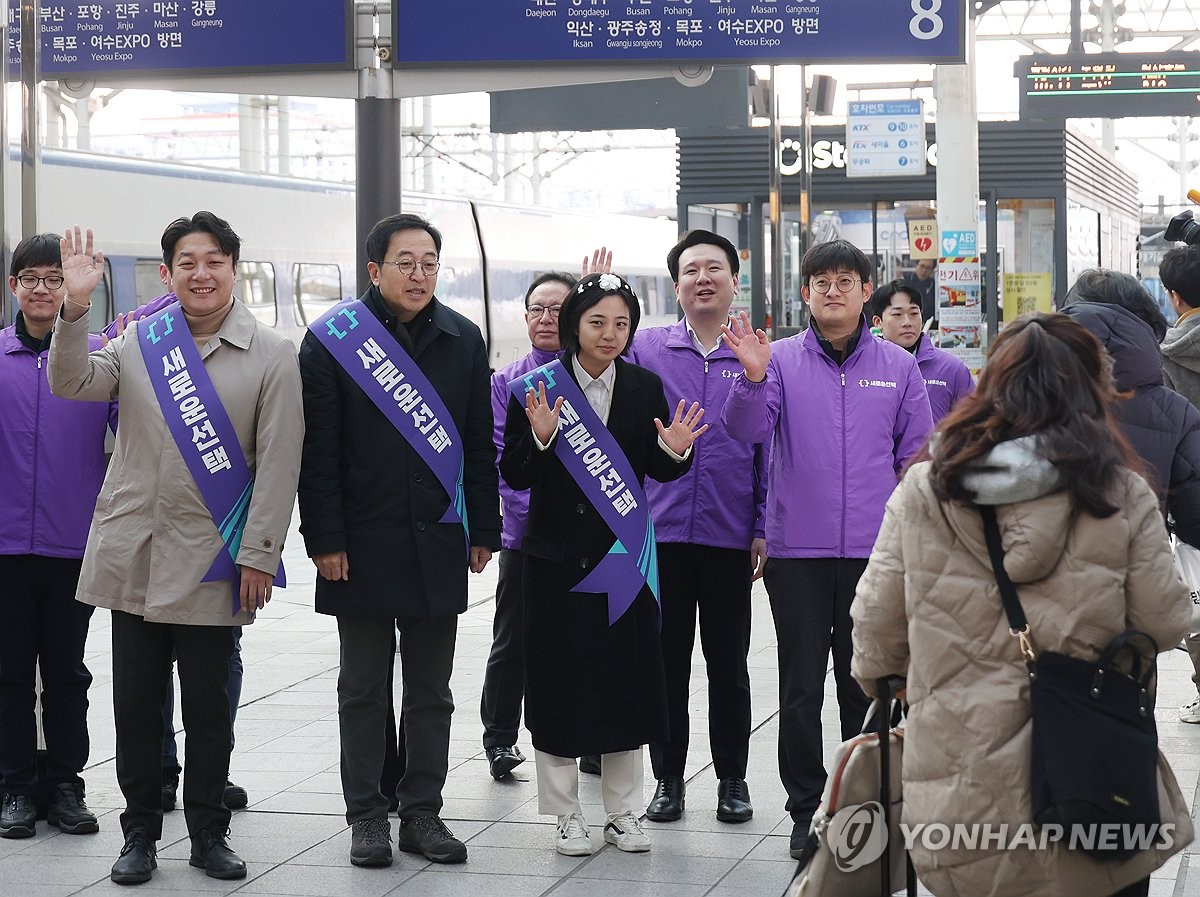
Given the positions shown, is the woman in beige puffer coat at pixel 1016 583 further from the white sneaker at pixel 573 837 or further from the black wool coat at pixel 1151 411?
the black wool coat at pixel 1151 411

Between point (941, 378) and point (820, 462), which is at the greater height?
point (941, 378)

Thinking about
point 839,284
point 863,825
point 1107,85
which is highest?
point 1107,85

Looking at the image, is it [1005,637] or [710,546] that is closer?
[1005,637]

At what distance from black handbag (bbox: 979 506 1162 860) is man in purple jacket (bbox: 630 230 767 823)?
2.37 metres

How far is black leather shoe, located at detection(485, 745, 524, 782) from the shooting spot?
6172 millimetres

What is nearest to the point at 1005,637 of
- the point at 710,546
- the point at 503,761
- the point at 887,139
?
the point at 710,546

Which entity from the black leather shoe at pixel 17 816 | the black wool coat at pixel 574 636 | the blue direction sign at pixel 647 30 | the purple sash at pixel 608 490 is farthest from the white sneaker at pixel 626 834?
the blue direction sign at pixel 647 30

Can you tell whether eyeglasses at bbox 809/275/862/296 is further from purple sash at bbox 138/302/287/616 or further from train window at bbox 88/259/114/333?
train window at bbox 88/259/114/333

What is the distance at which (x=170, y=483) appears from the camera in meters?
4.97

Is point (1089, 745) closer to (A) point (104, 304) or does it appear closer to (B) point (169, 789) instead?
(B) point (169, 789)

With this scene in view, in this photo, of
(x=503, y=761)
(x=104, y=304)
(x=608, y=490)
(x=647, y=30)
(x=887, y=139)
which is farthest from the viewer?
(x=104, y=304)

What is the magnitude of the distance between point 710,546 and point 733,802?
0.83 metres

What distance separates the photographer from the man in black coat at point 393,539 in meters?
5.12

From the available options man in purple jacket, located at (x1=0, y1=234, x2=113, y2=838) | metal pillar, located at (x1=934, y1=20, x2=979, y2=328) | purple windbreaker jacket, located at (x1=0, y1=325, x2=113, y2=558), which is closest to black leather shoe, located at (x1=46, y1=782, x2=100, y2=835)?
man in purple jacket, located at (x1=0, y1=234, x2=113, y2=838)
